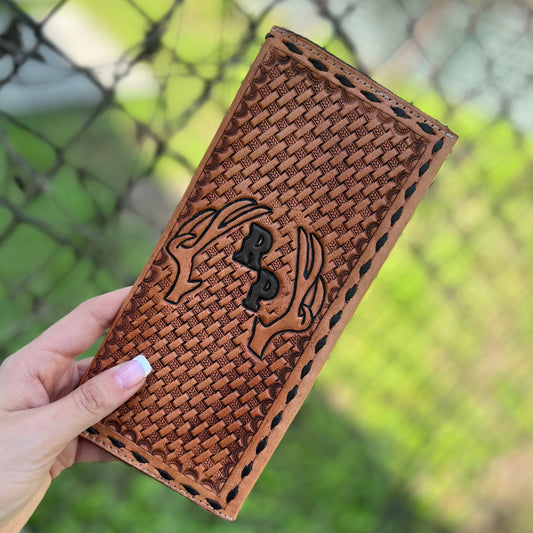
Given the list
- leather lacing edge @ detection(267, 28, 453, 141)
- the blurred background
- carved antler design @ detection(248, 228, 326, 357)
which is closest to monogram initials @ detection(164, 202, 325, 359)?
carved antler design @ detection(248, 228, 326, 357)

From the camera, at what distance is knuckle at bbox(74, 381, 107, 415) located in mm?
941

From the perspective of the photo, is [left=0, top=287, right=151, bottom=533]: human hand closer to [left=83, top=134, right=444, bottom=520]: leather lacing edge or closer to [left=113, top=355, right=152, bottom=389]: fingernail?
[left=113, top=355, right=152, bottom=389]: fingernail

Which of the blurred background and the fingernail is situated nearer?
the fingernail

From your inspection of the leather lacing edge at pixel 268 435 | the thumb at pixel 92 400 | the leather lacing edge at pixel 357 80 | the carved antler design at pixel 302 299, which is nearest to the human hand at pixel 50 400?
the thumb at pixel 92 400

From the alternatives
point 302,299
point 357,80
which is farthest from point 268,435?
point 357,80

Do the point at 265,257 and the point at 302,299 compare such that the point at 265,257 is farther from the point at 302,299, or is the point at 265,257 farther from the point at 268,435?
the point at 268,435

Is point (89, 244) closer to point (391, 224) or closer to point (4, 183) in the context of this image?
point (4, 183)

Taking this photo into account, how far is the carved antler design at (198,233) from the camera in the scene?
99 centimetres

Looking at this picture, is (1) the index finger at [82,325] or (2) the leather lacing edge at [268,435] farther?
(1) the index finger at [82,325]

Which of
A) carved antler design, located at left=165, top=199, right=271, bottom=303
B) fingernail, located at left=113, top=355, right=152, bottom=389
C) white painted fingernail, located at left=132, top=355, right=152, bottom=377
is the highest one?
carved antler design, located at left=165, top=199, right=271, bottom=303

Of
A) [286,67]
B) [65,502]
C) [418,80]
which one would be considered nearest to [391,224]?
[286,67]

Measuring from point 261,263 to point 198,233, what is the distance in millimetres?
128

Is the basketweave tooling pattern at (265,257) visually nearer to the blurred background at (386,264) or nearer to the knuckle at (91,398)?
the knuckle at (91,398)

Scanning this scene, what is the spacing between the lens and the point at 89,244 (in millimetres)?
1328
